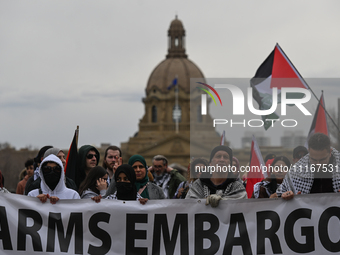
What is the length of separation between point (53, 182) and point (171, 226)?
127cm

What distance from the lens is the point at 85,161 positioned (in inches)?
384

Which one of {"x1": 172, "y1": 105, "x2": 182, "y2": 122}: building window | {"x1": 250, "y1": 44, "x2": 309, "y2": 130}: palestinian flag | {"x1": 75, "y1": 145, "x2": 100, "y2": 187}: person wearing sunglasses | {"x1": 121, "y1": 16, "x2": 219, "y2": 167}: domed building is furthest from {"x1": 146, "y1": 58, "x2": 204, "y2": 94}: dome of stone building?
{"x1": 75, "y1": 145, "x2": 100, "y2": 187}: person wearing sunglasses

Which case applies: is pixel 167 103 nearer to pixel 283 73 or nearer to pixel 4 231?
pixel 283 73

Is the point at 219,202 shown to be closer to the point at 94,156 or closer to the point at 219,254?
the point at 219,254

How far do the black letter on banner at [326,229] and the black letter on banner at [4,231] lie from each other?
3.09m

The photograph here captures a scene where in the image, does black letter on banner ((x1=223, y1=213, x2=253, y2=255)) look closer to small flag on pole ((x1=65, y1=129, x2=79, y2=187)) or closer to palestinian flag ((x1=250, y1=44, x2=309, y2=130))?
small flag on pole ((x1=65, y1=129, x2=79, y2=187))

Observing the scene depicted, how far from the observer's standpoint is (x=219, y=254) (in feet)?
25.6

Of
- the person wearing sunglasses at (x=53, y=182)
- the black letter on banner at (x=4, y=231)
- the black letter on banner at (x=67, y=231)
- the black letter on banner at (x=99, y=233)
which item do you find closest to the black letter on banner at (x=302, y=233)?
the black letter on banner at (x=99, y=233)

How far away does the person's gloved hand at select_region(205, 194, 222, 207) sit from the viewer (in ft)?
25.5

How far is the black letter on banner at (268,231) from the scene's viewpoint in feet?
25.4

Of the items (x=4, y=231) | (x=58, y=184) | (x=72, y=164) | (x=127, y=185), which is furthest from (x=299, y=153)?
(x=4, y=231)

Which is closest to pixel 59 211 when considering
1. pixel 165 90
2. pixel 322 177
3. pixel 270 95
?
pixel 322 177

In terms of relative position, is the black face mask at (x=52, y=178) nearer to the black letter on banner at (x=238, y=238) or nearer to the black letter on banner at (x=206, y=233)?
the black letter on banner at (x=206, y=233)

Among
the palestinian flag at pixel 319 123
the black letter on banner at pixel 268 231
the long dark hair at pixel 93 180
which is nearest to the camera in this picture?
the black letter on banner at pixel 268 231
